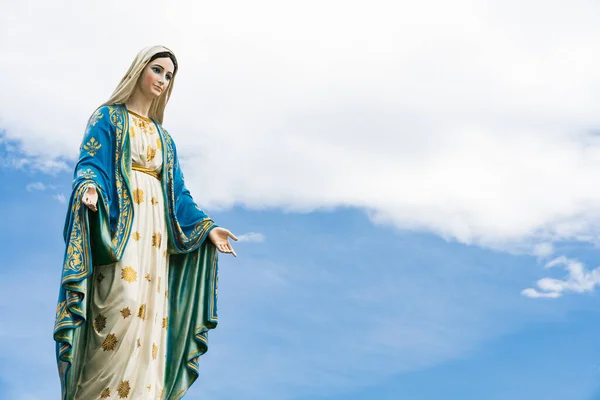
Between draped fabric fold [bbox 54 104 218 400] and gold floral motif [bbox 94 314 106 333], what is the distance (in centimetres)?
12

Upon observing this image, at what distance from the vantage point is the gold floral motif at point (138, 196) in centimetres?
940

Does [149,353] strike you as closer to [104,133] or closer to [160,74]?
[104,133]

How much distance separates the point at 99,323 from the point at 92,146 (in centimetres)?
183

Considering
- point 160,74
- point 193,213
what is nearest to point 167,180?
point 193,213

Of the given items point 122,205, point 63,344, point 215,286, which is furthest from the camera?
point 215,286

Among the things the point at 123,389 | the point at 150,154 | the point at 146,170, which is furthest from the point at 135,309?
the point at 150,154

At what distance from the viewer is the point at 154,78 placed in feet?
32.5

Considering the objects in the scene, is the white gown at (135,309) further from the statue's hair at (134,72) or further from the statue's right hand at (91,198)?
the statue's right hand at (91,198)

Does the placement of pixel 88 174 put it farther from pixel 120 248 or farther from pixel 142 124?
pixel 142 124

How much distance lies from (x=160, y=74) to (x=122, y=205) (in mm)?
1639

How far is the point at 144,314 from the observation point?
360 inches

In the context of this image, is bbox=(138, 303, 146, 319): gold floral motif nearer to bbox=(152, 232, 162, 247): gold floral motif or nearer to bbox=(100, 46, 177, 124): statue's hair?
bbox=(152, 232, 162, 247): gold floral motif

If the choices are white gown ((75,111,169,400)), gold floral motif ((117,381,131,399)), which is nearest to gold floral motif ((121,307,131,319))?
white gown ((75,111,169,400))

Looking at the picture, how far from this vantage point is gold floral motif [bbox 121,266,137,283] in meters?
9.00
